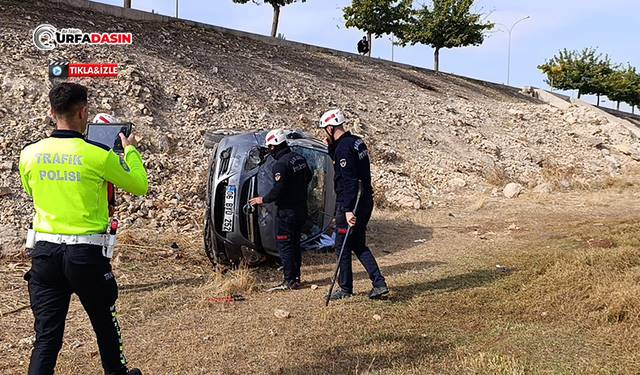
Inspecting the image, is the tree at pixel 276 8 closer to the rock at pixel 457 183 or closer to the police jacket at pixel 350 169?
the rock at pixel 457 183

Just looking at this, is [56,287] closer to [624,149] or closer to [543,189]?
[543,189]

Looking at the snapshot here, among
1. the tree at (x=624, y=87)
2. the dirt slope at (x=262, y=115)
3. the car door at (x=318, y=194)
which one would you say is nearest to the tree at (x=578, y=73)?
the tree at (x=624, y=87)

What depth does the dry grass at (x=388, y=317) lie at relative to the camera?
4.16 meters

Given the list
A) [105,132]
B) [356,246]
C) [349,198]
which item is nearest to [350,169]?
[349,198]

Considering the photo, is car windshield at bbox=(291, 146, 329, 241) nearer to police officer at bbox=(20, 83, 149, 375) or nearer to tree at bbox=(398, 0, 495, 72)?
police officer at bbox=(20, 83, 149, 375)

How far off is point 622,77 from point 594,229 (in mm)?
44757

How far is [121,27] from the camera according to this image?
16.8m

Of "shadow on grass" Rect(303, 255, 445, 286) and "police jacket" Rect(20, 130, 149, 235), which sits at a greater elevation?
"police jacket" Rect(20, 130, 149, 235)

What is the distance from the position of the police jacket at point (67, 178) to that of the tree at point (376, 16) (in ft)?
95.9

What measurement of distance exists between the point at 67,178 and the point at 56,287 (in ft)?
2.16

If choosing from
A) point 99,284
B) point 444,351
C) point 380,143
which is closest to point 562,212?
point 380,143

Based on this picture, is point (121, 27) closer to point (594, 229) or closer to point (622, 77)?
point (594, 229)

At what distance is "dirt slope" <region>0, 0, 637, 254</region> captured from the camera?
10.9 m

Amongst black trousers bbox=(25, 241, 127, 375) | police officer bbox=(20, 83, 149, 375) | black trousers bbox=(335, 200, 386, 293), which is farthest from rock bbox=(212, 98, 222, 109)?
black trousers bbox=(25, 241, 127, 375)
